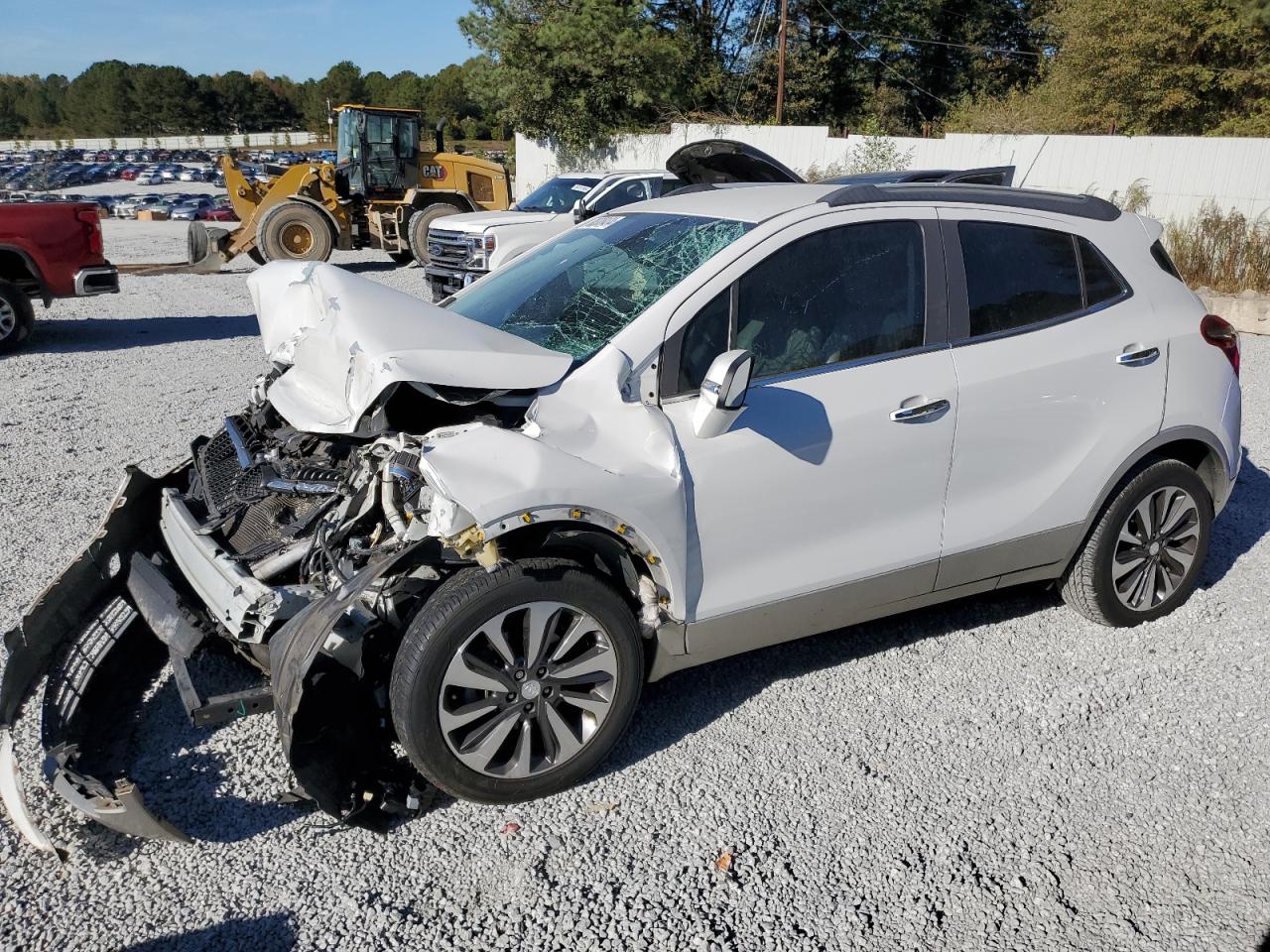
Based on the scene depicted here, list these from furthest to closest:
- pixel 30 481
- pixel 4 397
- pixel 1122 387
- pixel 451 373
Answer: pixel 4 397, pixel 30 481, pixel 1122 387, pixel 451 373

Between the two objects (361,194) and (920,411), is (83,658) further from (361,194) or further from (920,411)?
(361,194)

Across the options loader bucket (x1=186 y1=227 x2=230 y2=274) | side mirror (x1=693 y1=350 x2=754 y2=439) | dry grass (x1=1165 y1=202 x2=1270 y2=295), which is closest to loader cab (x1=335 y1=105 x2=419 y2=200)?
loader bucket (x1=186 y1=227 x2=230 y2=274)

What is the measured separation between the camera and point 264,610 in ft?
9.99

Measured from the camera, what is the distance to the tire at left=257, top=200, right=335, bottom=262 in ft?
54.5

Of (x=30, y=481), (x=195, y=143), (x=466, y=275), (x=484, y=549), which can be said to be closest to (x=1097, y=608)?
(x=484, y=549)

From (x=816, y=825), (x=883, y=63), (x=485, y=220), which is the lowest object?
(x=816, y=825)

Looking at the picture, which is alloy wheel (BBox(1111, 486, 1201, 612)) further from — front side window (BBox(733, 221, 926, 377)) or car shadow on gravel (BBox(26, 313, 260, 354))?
car shadow on gravel (BBox(26, 313, 260, 354))

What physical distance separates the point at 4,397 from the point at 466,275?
18.6 ft

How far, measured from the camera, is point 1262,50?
23.8 meters

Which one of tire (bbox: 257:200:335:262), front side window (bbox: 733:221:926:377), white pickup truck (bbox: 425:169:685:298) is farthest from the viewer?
tire (bbox: 257:200:335:262)

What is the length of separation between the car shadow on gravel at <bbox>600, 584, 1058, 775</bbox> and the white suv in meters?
0.36

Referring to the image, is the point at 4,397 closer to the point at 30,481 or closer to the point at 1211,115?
the point at 30,481

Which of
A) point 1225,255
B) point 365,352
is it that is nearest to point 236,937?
point 365,352

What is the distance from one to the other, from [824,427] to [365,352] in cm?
156
